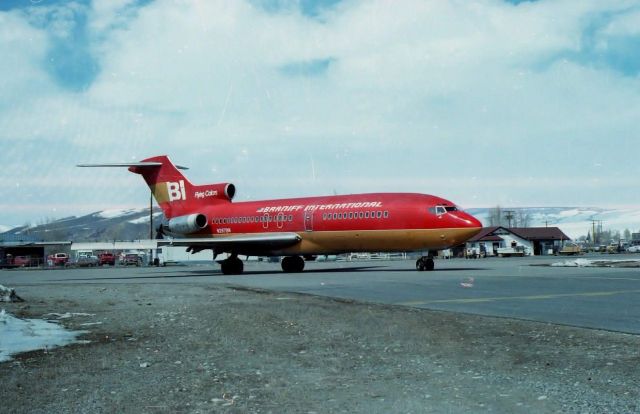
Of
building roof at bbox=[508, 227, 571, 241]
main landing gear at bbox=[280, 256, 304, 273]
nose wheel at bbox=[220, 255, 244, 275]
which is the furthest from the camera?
building roof at bbox=[508, 227, 571, 241]

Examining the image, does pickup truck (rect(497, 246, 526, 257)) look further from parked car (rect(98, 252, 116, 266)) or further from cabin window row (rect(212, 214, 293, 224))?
cabin window row (rect(212, 214, 293, 224))

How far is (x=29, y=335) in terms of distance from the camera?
33.7 feet

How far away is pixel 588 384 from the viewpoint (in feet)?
21.4

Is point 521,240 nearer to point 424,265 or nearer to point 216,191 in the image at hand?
point 216,191

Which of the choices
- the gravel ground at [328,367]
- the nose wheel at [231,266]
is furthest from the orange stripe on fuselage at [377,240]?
the gravel ground at [328,367]

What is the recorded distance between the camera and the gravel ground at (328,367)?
598cm

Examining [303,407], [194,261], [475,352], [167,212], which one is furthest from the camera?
[194,261]

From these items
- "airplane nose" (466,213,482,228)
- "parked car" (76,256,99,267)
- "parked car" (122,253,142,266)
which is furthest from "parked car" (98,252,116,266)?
"airplane nose" (466,213,482,228)

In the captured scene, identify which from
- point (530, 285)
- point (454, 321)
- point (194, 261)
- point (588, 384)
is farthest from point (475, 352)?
point (194, 261)

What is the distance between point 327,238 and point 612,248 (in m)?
90.3

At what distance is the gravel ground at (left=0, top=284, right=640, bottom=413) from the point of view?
19.6 ft

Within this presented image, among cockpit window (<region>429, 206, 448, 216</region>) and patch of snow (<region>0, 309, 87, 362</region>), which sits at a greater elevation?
cockpit window (<region>429, 206, 448, 216</region>)

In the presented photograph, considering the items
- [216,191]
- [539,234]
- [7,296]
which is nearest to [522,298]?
[7,296]

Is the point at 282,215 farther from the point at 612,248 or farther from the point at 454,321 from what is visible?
the point at 612,248
